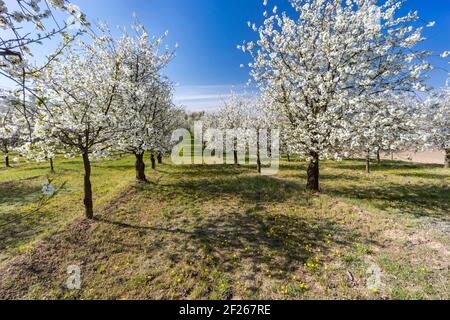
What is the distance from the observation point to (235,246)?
749cm

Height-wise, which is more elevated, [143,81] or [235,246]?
[143,81]

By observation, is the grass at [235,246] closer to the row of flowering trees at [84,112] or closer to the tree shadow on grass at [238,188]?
the tree shadow on grass at [238,188]

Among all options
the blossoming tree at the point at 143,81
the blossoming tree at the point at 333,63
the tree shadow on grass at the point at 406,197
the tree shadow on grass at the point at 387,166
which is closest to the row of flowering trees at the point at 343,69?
the blossoming tree at the point at 333,63

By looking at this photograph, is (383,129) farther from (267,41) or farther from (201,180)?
(201,180)

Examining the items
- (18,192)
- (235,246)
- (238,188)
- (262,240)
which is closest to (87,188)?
(235,246)

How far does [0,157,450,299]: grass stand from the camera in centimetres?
557

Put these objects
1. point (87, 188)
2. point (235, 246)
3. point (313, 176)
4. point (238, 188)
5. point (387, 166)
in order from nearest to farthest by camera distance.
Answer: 1. point (235, 246)
2. point (87, 188)
3. point (313, 176)
4. point (238, 188)
5. point (387, 166)

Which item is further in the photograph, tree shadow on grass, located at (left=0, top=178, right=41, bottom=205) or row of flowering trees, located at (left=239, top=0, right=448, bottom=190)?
tree shadow on grass, located at (left=0, top=178, right=41, bottom=205)

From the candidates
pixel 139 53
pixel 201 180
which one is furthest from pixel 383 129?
pixel 139 53

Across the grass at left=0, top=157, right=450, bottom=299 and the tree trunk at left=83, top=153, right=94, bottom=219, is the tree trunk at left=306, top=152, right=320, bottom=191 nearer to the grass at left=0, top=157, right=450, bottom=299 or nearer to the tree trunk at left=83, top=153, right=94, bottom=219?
the grass at left=0, top=157, right=450, bottom=299

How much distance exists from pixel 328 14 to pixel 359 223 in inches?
403

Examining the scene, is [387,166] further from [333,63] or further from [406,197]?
[333,63]

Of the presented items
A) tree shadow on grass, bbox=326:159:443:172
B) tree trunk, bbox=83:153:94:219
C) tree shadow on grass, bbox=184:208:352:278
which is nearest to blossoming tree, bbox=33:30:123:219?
tree trunk, bbox=83:153:94:219

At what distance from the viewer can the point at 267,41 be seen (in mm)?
11008
